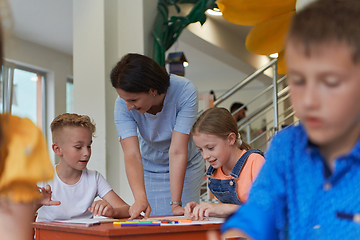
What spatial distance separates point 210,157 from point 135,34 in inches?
47.7

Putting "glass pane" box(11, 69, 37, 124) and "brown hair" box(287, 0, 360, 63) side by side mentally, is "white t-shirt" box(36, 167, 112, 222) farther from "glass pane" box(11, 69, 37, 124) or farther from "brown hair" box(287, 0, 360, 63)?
"glass pane" box(11, 69, 37, 124)

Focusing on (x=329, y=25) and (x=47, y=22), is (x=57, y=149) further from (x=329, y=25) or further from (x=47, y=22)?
(x=47, y=22)

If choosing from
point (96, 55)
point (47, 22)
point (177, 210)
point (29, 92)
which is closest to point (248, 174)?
point (177, 210)

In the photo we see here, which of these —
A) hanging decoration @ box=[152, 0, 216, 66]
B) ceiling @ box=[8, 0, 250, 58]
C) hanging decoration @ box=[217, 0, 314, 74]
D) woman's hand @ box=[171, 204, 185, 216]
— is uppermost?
ceiling @ box=[8, 0, 250, 58]

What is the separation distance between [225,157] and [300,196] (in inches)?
35.9

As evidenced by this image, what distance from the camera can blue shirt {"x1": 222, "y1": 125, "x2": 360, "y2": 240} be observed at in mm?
452

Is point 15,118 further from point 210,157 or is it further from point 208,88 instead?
point 208,88

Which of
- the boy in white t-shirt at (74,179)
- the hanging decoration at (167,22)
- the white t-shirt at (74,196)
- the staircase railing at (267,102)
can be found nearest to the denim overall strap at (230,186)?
the boy in white t-shirt at (74,179)

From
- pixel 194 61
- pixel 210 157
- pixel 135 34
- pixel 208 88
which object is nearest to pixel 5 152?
pixel 210 157

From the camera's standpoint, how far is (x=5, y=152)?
0.42 meters

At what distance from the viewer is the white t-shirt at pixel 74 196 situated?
1.46m

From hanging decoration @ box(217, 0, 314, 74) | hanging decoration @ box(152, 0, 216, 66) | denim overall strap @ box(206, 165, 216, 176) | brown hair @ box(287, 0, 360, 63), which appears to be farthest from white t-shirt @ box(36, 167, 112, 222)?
brown hair @ box(287, 0, 360, 63)

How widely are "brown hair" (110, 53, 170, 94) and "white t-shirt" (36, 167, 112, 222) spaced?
1.48 ft

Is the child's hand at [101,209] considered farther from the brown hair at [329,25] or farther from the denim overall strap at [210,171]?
the brown hair at [329,25]
